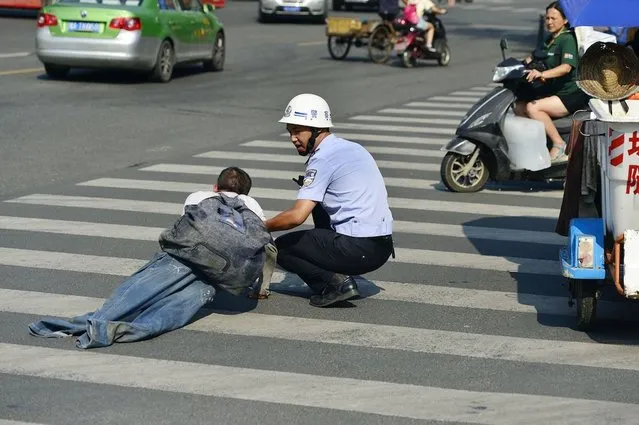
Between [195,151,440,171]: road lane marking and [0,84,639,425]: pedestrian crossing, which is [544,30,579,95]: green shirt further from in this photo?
[195,151,440,171]: road lane marking

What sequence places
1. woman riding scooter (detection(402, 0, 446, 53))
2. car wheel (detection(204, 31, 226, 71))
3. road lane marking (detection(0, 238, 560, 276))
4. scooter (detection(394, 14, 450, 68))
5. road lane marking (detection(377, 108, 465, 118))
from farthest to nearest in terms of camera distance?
1. scooter (detection(394, 14, 450, 68))
2. woman riding scooter (detection(402, 0, 446, 53))
3. car wheel (detection(204, 31, 226, 71))
4. road lane marking (detection(377, 108, 465, 118))
5. road lane marking (detection(0, 238, 560, 276))

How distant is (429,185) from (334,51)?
15337 millimetres

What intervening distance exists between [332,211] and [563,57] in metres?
4.69

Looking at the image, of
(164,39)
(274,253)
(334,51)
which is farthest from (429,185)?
(334,51)

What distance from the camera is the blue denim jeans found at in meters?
6.76

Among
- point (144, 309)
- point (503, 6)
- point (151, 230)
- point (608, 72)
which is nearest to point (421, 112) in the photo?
point (151, 230)

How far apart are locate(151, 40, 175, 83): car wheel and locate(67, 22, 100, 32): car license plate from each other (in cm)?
121

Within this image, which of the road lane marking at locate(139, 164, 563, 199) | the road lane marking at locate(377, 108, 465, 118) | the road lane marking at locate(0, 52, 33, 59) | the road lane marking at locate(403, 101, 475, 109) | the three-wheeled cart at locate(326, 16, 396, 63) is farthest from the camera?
the three-wheeled cart at locate(326, 16, 396, 63)

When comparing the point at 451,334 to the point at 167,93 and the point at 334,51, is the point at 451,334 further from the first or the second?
the point at 334,51

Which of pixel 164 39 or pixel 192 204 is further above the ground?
pixel 192 204

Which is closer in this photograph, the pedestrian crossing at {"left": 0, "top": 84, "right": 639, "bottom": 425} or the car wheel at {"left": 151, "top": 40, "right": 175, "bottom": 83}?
the pedestrian crossing at {"left": 0, "top": 84, "right": 639, "bottom": 425}

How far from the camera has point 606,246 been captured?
23.5 ft

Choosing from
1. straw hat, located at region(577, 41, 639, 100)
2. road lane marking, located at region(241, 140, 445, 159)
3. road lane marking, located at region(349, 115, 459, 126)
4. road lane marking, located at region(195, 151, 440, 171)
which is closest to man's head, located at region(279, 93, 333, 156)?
straw hat, located at region(577, 41, 639, 100)

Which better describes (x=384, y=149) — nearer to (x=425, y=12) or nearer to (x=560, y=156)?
(x=560, y=156)
